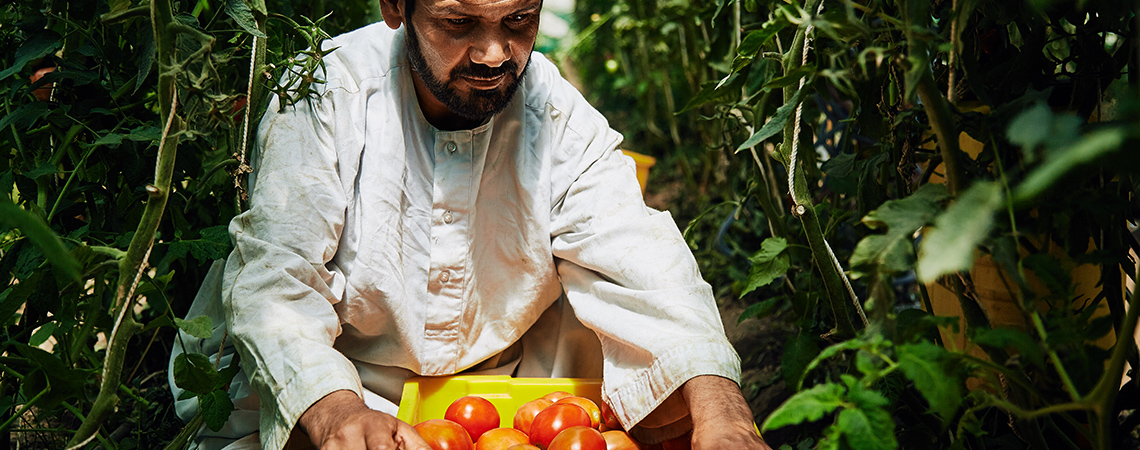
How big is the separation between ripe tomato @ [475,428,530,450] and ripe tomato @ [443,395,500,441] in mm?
36

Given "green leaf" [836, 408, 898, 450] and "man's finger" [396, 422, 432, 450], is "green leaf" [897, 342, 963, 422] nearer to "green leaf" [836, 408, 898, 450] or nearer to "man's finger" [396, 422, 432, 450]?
"green leaf" [836, 408, 898, 450]

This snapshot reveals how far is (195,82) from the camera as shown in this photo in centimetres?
111

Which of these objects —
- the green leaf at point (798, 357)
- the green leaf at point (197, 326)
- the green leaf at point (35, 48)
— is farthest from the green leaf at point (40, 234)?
the green leaf at point (798, 357)

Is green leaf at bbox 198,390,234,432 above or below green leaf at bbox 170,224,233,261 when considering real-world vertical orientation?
below

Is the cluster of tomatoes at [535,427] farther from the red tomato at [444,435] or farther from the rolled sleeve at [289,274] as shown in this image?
the rolled sleeve at [289,274]

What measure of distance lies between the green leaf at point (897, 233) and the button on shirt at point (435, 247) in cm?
54

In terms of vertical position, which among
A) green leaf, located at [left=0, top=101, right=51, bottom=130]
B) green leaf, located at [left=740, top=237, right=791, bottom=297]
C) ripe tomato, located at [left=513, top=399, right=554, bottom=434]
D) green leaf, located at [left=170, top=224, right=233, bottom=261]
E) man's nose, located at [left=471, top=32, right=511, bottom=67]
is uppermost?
man's nose, located at [left=471, top=32, right=511, bottom=67]

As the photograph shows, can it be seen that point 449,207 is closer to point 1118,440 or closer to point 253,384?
point 253,384

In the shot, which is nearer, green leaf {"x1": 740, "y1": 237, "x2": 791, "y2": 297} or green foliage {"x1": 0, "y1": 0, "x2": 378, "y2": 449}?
green foliage {"x1": 0, "y1": 0, "x2": 378, "y2": 449}

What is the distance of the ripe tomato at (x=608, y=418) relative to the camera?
1484 mm

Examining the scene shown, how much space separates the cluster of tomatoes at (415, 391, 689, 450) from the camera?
4.34 feet

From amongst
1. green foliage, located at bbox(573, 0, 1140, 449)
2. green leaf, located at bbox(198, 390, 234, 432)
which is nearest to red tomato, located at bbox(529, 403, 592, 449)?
green foliage, located at bbox(573, 0, 1140, 449)

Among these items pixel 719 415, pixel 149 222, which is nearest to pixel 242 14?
pixel 149 222

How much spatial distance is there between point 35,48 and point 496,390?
0.96m
